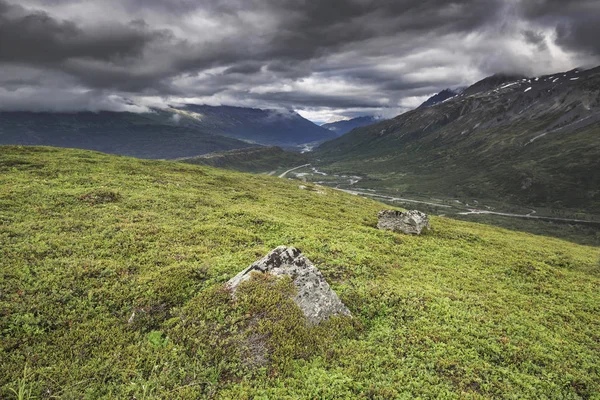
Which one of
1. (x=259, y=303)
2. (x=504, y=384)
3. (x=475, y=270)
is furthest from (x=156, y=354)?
(x=475, y=270)

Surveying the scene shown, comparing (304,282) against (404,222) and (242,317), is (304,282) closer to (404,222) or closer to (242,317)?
(242,317)

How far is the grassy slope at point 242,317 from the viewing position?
1052 centimetres

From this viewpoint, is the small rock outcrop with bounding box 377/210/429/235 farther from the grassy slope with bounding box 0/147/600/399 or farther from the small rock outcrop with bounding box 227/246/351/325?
the small rock outcrop with bounding box 227/246/351/325

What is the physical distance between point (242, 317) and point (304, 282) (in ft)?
11.2

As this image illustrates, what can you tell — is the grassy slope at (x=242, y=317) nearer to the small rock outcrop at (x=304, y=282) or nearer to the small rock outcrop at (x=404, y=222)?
the small rock outcrop at (x=304, y=282)

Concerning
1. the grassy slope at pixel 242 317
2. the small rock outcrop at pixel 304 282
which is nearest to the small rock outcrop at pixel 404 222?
the grassy slope at pixel 242 317

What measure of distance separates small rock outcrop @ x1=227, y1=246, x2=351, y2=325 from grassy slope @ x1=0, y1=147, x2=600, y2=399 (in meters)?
0.86

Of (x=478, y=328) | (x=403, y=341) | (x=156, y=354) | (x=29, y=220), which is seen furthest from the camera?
(x=29, y=220)

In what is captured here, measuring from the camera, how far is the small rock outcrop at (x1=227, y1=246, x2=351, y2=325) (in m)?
13.8

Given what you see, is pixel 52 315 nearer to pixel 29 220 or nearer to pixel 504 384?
pixel 29 220

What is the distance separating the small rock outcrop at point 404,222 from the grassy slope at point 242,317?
22.5ft

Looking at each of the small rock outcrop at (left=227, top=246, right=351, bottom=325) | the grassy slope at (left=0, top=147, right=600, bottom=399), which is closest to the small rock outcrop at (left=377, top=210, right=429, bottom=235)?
the grassy slope at (left=0, top=147, right=600, bottom=399)

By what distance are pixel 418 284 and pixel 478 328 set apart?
4.51 m

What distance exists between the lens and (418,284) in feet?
61.3
